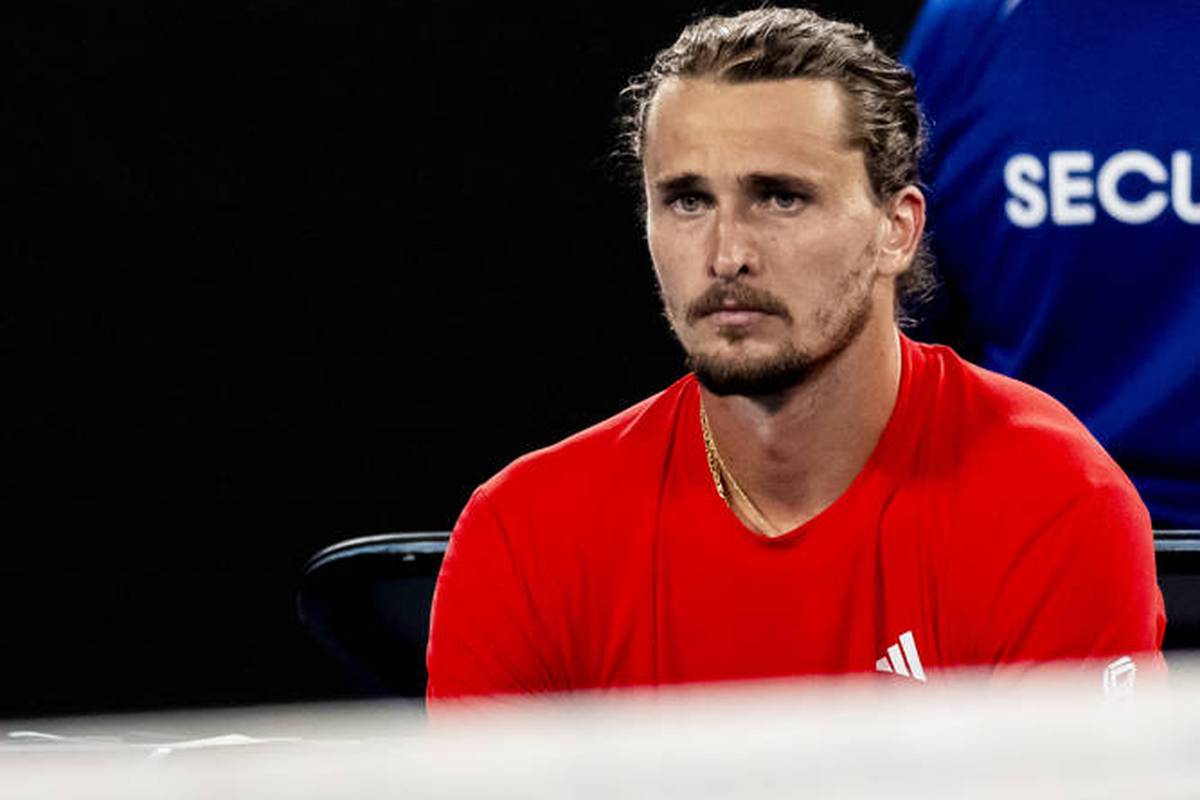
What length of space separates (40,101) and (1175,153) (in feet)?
3.04

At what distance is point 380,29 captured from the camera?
177cm

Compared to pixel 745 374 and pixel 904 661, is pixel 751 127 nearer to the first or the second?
pixel 745 374

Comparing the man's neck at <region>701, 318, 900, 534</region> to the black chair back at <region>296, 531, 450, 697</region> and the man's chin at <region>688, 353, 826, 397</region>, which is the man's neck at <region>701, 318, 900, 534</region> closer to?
the man's chin at <region>688, 353, 826, 397</region>

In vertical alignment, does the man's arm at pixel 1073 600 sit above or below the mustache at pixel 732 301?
below

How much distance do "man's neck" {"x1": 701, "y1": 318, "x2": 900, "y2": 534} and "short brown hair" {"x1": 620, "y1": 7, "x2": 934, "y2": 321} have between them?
0.12m

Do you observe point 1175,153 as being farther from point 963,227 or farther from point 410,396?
point 410,396

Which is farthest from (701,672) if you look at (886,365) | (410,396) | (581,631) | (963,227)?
(410,396)

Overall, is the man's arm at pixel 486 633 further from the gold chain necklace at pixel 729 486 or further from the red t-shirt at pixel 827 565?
the gold chain necklace at pixel 729 486

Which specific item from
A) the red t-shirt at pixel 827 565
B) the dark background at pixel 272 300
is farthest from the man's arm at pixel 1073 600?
the dark background at pixel 272 300

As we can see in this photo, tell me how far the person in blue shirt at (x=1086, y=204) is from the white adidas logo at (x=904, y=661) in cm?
35

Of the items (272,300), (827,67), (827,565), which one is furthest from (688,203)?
(272,300)

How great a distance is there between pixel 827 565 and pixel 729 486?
100 mm

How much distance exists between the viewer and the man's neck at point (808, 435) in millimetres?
1201

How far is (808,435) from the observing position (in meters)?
1.20
